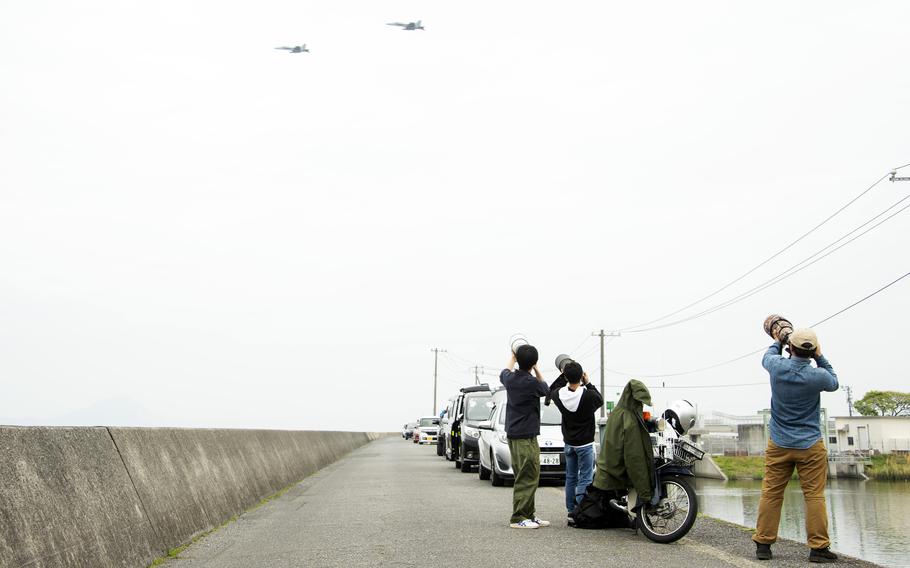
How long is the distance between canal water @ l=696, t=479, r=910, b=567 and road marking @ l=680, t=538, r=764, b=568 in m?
6.20

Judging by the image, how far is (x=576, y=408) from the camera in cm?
1009

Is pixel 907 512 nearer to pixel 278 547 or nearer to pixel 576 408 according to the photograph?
pixel 576 408

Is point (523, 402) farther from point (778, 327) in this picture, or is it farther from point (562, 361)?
point (778, 327)

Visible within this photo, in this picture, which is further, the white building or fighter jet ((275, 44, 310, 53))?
the white building

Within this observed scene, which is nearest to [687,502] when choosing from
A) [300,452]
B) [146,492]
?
[146,492]

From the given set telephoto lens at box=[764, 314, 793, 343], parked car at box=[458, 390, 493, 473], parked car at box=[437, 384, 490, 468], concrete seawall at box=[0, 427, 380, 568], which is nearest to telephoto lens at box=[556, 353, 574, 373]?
telephoto lens at box=[764, 314, 793, 343]

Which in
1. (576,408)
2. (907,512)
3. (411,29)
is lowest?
(907,512)

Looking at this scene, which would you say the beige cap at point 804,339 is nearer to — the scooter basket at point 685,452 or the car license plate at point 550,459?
the scooter basket at point 685,452

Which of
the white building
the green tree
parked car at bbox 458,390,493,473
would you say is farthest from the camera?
the green tree

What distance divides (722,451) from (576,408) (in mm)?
70564

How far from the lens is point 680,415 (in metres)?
8.69

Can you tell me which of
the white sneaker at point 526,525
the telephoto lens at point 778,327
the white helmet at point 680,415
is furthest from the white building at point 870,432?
the telephoto lens at point 778,327

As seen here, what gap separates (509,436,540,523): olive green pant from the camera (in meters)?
9.72

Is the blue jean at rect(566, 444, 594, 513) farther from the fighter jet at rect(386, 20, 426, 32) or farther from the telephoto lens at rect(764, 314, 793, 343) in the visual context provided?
the fighter jet at rect(386, 20, 426, 32)
